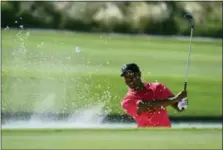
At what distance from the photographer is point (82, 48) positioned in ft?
19.1

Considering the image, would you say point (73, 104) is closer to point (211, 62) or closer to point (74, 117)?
point (74, 117)

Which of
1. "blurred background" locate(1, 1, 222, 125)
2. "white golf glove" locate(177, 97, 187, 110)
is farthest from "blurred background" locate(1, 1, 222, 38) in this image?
"white golf glove" locate(177, 97, 187, 110)

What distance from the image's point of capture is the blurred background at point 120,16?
18.0 feet

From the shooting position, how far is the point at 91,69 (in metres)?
5.38

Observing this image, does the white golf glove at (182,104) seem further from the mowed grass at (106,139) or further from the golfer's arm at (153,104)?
the mowed grass at (106,139)

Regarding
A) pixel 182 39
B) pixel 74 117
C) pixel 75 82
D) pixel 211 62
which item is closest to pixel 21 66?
pixel 75 82

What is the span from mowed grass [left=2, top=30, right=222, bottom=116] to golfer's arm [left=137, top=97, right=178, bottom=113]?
0.84 metres

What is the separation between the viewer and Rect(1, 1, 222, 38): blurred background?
5473 mm

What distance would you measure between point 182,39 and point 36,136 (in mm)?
3074

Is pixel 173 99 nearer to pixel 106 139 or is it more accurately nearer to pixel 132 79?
pixel 132 79

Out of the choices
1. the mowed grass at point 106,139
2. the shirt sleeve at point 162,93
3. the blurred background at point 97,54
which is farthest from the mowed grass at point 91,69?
the mowed grass at point 106,139

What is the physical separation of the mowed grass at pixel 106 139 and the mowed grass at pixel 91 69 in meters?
1.01

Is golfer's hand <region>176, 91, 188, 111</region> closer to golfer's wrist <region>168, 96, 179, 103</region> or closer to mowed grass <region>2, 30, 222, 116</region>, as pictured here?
golfer's wrist <region>168, 96, 179, 103</region>

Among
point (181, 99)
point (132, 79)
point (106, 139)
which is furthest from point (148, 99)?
point (106, 139)
